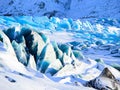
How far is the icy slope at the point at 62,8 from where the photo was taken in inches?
2576

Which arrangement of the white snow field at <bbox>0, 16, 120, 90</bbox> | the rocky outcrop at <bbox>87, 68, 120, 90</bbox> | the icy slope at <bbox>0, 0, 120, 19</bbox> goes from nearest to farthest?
the white snow field at <bbox>0, 16, 120, 90</bbox> → the rocky outcrop at <bbox>87, 68, 120, 90</bbox> → the icy slope at <bbox>0, 0, 120, 19</bbox>

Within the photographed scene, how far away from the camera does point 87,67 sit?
36.5ft

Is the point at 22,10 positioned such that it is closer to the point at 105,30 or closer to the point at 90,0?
the point at 90,0

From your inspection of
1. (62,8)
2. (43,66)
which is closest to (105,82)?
(43,66)

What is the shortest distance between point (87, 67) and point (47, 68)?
6.13 feet

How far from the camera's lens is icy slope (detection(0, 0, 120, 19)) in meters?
65.4

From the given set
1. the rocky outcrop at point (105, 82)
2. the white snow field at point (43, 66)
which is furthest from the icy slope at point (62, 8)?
the rocky outcrop at point (105, 82)

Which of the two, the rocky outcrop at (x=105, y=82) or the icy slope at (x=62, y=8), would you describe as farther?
the icy slope at (x=62, y=8)

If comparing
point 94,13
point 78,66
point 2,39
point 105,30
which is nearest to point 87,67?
point 78,66

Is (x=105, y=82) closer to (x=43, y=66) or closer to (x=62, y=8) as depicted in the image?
(x=43, y=66)

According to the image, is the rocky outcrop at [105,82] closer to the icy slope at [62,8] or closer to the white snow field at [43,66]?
the white snow field at [43,66]

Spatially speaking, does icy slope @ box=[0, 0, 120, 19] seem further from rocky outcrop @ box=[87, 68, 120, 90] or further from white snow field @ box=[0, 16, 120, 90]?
rocky outcrop @ box=[87, 68, 120, 90]

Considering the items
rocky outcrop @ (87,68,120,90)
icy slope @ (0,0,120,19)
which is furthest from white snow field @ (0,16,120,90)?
icy slope @ (0,0,120,19)

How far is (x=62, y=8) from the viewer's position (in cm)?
7381
